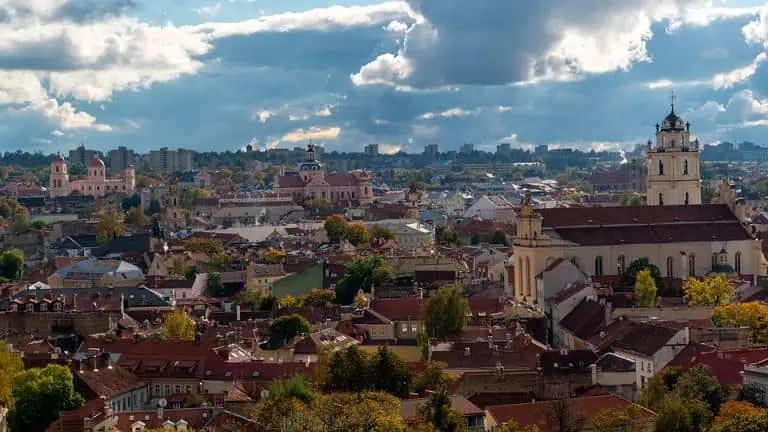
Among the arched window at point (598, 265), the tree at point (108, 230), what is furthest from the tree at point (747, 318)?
the tree at point (108, 230)

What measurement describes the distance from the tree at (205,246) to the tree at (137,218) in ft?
151

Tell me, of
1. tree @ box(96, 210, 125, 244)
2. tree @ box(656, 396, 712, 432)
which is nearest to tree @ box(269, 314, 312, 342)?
tree @ box(656, 396, 712, 432)

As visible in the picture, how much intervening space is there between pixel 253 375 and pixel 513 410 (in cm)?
1190

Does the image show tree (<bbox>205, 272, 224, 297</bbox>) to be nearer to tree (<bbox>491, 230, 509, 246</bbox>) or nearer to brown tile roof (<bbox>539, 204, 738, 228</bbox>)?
brown tile roof (<bbox>539, 204, 738, 228</bbox>)

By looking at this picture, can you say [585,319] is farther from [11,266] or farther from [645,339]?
[11,266]

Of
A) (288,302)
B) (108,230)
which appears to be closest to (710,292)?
(288,302)

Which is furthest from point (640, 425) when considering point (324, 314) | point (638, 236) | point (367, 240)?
point (367, 240)

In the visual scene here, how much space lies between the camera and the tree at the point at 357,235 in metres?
132

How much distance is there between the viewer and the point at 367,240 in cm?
13175

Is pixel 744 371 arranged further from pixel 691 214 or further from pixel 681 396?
pixel 691 214

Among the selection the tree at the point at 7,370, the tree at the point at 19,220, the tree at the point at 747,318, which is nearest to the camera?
the tree at the point at 7,370

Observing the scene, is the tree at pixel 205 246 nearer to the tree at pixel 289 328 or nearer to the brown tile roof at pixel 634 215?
the brown tile roof at pixel 634 215

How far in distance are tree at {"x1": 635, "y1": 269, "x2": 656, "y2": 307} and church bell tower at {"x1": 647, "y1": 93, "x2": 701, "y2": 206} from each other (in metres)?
29.0

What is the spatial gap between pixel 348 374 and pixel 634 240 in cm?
3779
